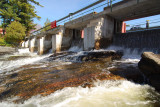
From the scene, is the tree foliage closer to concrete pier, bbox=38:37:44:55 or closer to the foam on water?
concrete pier, bbox=38:37:44:55

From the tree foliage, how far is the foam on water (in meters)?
29.4

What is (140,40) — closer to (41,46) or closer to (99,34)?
(99,34)

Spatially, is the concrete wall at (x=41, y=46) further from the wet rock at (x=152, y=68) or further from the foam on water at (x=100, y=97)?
the wet rock at (x=152, y=68)

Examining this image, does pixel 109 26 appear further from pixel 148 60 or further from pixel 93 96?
pixel 93 96

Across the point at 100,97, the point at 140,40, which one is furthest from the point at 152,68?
the point at 140,40

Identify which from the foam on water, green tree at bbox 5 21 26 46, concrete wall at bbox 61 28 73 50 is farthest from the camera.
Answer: green tree at bbox 5 21 26 46

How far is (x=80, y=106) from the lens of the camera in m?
1.88

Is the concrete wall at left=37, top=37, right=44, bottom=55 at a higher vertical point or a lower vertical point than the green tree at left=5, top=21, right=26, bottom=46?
lower

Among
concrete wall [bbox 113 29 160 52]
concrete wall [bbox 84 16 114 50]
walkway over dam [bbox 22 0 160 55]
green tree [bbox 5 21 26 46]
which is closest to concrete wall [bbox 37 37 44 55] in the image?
walkway over dam [bbox 22 0 160 55]

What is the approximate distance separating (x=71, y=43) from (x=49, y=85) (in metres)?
11.3

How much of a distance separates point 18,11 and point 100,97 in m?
32.6

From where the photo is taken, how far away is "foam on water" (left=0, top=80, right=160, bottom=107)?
193 cm

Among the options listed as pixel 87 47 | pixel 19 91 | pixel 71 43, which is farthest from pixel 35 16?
pixel 19 91

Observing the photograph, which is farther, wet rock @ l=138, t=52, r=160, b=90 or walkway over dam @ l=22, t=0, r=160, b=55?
walkway over dam @ l=22, t=0, r=160, b=55
